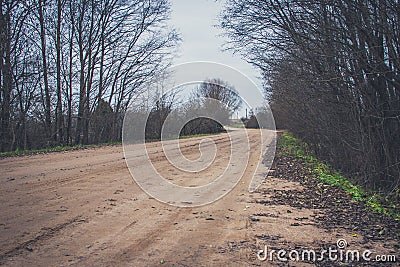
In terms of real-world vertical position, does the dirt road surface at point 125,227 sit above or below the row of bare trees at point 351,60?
below

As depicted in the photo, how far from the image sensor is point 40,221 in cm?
539

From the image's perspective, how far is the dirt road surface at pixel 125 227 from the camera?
166 inches

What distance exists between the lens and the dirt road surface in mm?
4207

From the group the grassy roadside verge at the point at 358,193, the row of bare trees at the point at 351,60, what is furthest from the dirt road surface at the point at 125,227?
the row of bare trees at the point at 351,60

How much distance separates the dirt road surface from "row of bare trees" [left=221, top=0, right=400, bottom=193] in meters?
3.07

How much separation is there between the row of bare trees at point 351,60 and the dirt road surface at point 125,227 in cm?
307

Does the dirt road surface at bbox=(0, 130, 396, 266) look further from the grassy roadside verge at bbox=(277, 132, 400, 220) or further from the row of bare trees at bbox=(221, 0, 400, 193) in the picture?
the row of bare trees at bbox=(221, 0, 400, 193)

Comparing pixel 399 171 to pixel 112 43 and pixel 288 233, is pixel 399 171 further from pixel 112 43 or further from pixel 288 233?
pixel 112 43

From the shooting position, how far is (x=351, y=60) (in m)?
8.51

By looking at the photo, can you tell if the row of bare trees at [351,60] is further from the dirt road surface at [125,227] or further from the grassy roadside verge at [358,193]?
the dirt road surface at [125,227]

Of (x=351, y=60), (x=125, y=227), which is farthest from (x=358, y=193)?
(x=125, y=227)

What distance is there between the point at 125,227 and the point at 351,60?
19.5 ft

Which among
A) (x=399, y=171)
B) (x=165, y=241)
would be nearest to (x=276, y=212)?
(x=165, y=241)

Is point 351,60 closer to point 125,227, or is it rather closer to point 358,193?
point 358,193
